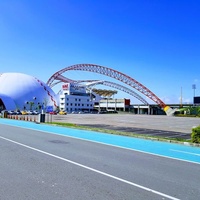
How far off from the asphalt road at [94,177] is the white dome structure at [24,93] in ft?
351

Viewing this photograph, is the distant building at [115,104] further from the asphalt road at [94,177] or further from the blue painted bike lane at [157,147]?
the asphalt road at [94,177]

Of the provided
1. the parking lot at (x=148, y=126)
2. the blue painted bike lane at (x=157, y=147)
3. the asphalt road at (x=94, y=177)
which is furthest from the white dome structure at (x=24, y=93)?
the asphalt road at (x=94, y=177)

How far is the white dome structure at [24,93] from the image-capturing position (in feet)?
386

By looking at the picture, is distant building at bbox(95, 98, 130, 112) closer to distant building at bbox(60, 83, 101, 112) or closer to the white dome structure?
distant building at bbox(60, 83, 101, 112)

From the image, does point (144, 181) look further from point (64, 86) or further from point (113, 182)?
point (64, 86)

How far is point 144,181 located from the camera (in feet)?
21.5

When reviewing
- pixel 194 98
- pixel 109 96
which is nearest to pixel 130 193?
pixel 194 98

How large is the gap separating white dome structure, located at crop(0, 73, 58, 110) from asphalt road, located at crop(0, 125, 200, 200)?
351 feet

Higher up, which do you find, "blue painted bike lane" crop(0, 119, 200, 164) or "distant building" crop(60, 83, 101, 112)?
"distant building" crop(60, 83, 101, 112)

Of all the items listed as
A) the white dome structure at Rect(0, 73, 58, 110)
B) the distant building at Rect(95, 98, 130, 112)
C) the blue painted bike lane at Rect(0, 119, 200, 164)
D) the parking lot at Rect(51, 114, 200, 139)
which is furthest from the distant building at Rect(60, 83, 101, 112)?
the blue painted bike lane at Rect(0, 119, 200, 164)

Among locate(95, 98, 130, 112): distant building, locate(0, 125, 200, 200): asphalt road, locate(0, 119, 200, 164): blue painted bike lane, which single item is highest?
locate(95, 98, 130, 112): distant building

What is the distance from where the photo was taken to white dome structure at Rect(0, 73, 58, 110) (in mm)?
117750

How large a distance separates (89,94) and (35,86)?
4098 centimetres

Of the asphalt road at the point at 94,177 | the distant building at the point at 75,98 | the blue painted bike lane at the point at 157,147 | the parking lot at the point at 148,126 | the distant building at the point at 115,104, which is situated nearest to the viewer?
the asphalt road at the point at 94,177
